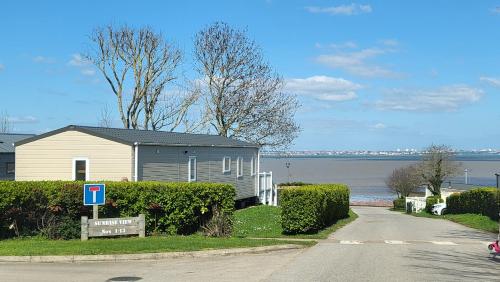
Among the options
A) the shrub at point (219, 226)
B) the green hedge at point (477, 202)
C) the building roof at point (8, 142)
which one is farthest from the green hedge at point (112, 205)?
the building roof at point (8, 142)

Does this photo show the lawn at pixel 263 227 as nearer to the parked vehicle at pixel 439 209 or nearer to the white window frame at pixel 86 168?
the white window frame at pixel 86 168

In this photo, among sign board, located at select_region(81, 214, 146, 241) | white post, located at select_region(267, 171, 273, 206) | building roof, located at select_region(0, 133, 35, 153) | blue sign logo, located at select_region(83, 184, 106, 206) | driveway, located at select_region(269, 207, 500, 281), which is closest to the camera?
driveway, located at select_region(269, 207, 500, 281)

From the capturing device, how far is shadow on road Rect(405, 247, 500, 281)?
1130 cm

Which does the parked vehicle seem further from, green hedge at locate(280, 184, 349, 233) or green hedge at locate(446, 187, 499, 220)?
green hedge at locate(280, 184, 349, 233)

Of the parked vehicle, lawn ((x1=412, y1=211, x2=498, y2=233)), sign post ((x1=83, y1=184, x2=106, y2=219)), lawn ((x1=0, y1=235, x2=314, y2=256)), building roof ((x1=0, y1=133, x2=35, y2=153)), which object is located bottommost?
the parked vehicle

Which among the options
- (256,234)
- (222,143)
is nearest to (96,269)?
(256,234)

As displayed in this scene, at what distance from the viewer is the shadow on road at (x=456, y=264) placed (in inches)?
445

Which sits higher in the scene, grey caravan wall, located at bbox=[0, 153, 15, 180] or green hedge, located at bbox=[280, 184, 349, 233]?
grey caravan wall, located at bbox=[0, 153, 15, 180]

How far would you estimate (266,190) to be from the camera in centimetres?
3909

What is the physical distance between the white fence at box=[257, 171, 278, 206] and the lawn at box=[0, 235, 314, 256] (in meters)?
21.5

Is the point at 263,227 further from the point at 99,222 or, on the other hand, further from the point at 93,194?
the point at 93,194

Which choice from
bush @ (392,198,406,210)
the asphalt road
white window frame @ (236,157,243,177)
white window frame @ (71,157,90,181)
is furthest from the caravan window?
bush @ (392,198,406,210)

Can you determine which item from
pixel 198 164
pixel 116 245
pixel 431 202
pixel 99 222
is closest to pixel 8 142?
pixel 198 164

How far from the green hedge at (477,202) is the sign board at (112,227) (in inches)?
651
